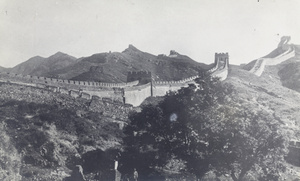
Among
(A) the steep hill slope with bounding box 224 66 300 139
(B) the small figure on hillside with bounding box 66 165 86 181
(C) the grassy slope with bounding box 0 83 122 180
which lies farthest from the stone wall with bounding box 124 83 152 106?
(B) the small figure on hillside with bounding box 66 165 86 181

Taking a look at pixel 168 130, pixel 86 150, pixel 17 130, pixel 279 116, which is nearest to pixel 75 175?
pixel 86 150

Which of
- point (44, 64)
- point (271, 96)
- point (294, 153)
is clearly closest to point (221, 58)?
point (271, 96)

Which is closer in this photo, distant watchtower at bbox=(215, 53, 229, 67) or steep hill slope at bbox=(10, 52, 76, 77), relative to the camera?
distant watchtower at bbox=(215, 53, 229, 67)

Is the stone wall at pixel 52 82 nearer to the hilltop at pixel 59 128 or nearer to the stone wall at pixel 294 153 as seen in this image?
the hilltop at pixel 59 128

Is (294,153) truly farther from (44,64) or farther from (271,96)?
(44,64)

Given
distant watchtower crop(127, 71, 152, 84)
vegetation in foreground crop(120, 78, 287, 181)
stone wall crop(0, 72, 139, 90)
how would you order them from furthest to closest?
distant watchtower crop(127, 71, 152, 84), stone wall crop(0, 72, 139, 90), vegetation in foreground crop(120, 78, 287, 181)

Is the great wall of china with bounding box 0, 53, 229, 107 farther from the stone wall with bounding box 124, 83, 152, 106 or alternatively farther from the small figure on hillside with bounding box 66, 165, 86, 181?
the small figure on hillside with bounding box 66, 165, 86, 181

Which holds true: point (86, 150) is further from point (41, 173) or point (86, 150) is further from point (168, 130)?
point (168, 130)

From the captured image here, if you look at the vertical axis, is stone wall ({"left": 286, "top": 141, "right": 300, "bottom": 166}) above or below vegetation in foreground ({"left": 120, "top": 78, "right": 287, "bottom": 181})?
below
